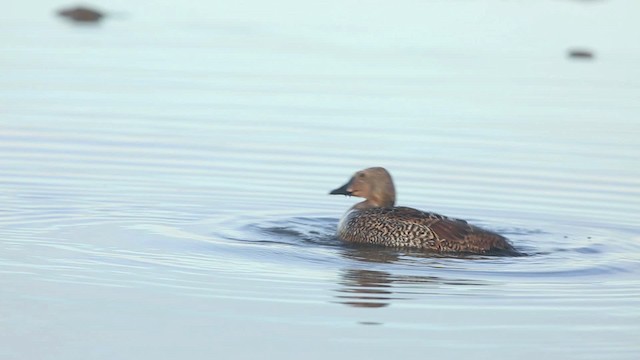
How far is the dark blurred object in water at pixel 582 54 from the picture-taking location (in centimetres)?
2822

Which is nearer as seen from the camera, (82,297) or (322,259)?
(82,297)

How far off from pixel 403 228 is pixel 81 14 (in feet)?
61.5

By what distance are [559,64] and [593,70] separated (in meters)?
1.05

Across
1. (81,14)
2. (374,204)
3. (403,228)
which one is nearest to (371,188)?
(374,204)

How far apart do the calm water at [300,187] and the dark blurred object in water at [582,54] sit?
1.43ft

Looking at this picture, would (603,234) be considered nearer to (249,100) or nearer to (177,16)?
(249,100)

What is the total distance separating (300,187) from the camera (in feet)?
54.0

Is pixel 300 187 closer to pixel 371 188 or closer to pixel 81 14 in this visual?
pixel 371 188

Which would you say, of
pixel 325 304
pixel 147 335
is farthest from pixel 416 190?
pixel 147 335

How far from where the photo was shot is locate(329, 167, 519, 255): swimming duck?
45.8ft

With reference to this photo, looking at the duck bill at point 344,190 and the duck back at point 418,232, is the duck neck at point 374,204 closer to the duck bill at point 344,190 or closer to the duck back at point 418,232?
the duck bill at point 344,190

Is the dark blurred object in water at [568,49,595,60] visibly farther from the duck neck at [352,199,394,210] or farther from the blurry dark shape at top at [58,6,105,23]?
the duck neck at [352,199,394,210]

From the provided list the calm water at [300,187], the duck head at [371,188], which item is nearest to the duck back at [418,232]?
the calm water at [300,187]

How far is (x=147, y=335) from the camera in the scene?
10.2 m
